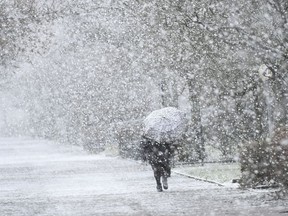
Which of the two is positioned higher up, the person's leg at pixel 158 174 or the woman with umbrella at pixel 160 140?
the woman with umbrella at pixel 160 140

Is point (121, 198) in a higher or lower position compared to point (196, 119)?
lower

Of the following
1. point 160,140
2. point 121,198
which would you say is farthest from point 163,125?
point 121,198

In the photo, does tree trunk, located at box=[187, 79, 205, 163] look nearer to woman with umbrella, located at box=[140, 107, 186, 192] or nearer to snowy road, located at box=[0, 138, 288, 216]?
snowy road, located at box=[0, 138, 288, 216]

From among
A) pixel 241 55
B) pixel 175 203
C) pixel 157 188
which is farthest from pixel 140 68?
pixel 175 203

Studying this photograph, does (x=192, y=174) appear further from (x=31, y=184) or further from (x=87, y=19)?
(x=87, y=19)

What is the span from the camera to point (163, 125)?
20469 millimetres

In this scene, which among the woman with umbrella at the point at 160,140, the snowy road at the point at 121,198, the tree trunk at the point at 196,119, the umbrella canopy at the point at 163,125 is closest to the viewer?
the snowy road at the point at 121,198

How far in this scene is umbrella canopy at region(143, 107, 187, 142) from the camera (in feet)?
65.3

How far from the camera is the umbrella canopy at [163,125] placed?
19906mm

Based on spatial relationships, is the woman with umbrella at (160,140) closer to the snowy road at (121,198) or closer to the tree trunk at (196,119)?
the snowy road at (121,198)

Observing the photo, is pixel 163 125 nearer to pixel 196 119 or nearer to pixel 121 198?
pixel 121 198

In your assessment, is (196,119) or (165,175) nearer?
(165,175)

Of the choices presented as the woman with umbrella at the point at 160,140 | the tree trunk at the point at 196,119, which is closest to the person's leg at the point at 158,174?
the woman with umbrella at the point at 160,140

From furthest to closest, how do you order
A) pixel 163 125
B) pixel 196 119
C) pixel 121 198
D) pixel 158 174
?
pixel 196 119
pixel 163 125
pixel 158 174
pixel 121 198
